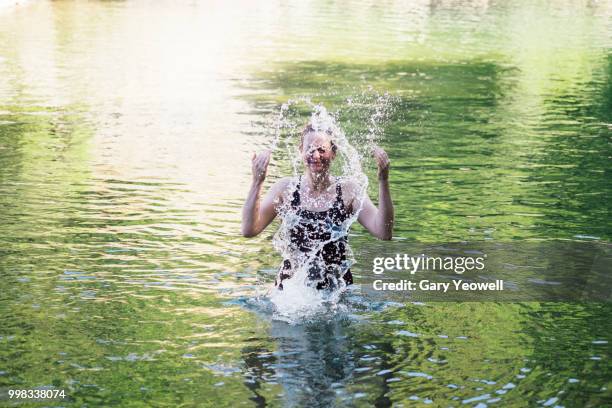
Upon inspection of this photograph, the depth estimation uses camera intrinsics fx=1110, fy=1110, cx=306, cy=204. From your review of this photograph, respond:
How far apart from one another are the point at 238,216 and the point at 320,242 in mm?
3371

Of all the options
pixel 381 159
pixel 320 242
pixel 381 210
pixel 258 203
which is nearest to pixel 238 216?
pixel 320 242

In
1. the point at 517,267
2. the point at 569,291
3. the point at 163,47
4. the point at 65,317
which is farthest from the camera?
the point at 163,47

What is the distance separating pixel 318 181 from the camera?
8.25 m

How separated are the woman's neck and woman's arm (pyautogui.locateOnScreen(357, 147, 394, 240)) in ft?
1.04

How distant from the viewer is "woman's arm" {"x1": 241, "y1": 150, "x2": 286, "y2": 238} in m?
7.36

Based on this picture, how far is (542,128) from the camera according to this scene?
1772 cm

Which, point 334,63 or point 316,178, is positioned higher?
point 316,178

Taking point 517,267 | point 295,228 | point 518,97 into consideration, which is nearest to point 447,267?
point 517,267

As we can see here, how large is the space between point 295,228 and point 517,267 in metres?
2.32

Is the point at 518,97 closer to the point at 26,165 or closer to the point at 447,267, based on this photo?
the point at 26,165

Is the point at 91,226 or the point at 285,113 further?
the point at 285,113

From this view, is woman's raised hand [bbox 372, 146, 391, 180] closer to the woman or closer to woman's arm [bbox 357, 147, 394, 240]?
woman's arm [bbox 357, 147, 394, 240]

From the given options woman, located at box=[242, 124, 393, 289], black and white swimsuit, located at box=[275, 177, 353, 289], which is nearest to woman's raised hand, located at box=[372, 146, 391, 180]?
woman, located at box=[242, 124, 393, 289]

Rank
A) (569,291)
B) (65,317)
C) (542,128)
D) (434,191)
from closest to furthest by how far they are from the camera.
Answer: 1. (65,317)
2. (569,291)
3. (434,191)
4. (542,128)
